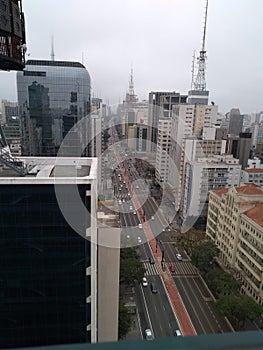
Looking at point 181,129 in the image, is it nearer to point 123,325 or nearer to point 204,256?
point 204,256

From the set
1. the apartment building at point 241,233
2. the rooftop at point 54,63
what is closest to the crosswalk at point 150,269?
the apartment building at point 241,233

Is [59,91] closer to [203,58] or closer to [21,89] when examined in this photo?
[21,89]

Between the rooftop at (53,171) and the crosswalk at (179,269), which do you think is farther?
the crosswalk at (179,269)

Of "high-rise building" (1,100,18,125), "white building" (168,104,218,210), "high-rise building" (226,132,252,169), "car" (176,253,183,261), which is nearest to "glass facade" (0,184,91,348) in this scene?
"car" (176,253,183,261)

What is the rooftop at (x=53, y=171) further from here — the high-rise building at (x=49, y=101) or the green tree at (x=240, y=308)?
the high-rise building at (x=49, y=101)

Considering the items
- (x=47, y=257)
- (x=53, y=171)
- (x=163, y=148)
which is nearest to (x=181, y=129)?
(x=163, y=148)

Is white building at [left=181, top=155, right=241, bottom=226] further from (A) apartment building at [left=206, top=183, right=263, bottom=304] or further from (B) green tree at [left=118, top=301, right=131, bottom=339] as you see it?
(B) green tree at [left=118, top=301, right=131, bottom=339]
